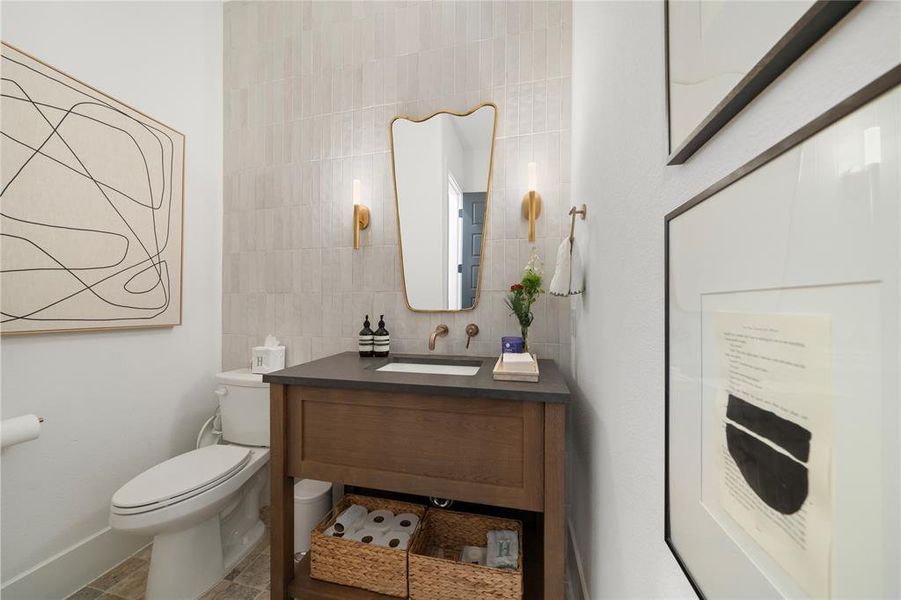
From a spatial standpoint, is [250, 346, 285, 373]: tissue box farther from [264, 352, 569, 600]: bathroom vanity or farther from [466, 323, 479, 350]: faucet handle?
[466, 323, 479, 350]: faucet handle

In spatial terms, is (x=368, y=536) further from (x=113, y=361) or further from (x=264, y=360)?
(x=113, y=361)

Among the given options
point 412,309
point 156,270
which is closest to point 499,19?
point 412,309

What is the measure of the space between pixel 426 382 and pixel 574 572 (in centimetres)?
104

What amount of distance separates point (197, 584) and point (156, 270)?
137cm

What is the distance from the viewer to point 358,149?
1852mm

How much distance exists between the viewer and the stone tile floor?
1.40 metres

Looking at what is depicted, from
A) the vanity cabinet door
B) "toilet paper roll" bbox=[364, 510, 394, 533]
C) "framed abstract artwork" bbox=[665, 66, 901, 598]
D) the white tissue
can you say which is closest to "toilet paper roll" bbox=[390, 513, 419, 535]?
"toilet paper roll" bbox=[364, 510, 394, 533]

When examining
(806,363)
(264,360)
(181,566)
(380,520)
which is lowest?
(181,566)

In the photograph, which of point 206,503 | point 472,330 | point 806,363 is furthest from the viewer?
point 472,330

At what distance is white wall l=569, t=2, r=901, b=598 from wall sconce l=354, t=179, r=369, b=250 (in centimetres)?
106

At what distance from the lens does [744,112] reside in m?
0.36

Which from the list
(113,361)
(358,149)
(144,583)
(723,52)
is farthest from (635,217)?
(144,583)

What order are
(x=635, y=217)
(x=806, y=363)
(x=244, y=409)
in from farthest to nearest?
1. (x=244, y=409)
2. (x=635, y=217)
3. (x=806, y=363)

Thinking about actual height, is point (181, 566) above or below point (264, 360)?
below
